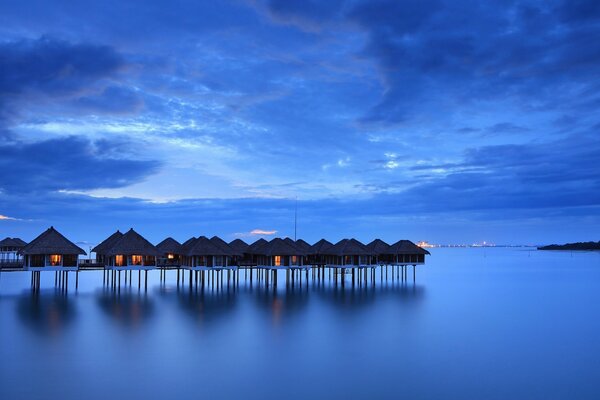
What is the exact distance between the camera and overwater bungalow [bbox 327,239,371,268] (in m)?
50.6

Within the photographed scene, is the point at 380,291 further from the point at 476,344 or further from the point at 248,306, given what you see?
the point at 476,344

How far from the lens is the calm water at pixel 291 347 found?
61.1 ft

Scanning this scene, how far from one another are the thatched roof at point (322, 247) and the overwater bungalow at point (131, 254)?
54.0ft

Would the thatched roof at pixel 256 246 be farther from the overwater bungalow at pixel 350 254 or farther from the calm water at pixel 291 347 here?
the overwater bungalow at pixel 350 254

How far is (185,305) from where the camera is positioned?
36.9 metres

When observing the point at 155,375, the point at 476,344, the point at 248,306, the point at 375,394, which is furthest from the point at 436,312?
the point at 155,375

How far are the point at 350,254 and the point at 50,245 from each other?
2675cm

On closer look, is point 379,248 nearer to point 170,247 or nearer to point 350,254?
point 350,254

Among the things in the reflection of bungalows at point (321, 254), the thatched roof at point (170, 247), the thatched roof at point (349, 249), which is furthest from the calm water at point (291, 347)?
the reflection of bungalows at point (321, 254)

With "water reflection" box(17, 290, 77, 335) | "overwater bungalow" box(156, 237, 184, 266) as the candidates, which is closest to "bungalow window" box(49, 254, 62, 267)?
"water reflection" box(17, 290, 77, 335)

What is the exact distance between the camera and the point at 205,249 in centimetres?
4378

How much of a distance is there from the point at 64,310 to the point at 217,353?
1565 cm

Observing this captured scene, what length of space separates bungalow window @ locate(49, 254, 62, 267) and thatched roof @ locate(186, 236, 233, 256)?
9.94 meters

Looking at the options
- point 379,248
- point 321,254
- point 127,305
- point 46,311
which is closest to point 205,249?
point 127,305
